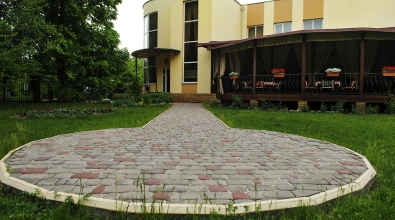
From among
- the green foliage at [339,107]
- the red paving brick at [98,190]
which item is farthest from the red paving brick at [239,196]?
the green foliage at [339,107]

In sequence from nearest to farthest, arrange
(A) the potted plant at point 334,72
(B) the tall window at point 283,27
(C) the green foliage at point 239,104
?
(A) the potted plant at point 334,72 → (C) the green foliage at point 239,104 → (B) the tall window at point 283,27

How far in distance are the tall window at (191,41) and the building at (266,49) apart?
72 mm

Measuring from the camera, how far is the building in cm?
1377

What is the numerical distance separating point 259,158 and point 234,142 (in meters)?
1.29

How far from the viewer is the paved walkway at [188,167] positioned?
286 cm

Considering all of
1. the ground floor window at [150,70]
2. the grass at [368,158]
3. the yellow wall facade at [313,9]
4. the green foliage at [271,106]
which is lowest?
the grass at [368,158]

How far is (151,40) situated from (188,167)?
21355mm

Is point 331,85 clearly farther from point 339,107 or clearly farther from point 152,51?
point 152,51

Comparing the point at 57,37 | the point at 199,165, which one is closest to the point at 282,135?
the point at 199,165

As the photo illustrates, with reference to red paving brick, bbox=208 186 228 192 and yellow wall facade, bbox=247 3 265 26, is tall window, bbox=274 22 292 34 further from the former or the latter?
red paving brick, bbox=208 186 228 192

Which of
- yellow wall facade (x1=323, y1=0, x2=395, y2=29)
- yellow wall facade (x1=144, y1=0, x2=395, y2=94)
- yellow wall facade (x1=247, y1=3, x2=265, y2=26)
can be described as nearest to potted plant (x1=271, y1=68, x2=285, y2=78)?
yellow wall facade (x1=144, y1=0, x2=395, y2=94)

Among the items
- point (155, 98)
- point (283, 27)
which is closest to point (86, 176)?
point (155, 98)

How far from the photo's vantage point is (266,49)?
16859mm

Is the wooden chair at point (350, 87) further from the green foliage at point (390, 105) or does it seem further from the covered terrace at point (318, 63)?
the green foliage at point (390, 105)
